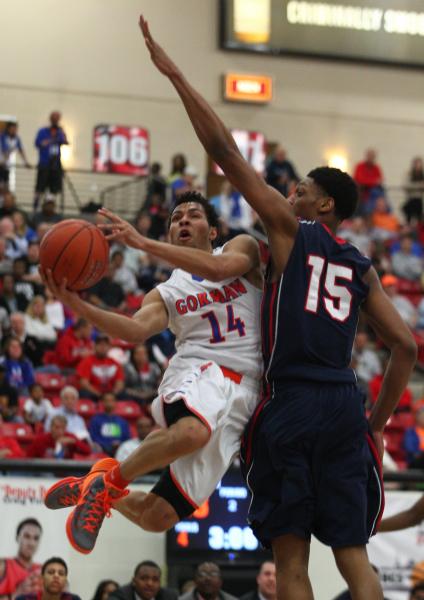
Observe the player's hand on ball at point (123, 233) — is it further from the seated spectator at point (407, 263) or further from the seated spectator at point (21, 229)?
the seated spectator at point (407, 263)

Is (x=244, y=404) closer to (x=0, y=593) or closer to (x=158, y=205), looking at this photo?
(x=0, y=593)

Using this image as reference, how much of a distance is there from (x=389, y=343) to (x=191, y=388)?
97 centimetres

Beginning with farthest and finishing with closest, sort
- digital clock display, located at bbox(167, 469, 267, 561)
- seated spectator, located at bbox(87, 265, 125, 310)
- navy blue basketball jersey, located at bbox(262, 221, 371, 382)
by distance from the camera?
seated spectator, located at bbox(87, 265, 125, 310), digital clock display, located at bbox(167, 469, 267, 561), navy blue basketball jersey, located at bbox(262, 221, 371, 382)

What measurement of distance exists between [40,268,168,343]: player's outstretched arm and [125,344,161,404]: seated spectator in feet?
25.1

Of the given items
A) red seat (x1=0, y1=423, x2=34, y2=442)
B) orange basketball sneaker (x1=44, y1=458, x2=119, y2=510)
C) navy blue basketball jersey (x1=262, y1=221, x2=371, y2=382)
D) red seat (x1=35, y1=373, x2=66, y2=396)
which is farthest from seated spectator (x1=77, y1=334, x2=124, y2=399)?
navy blue basketball jersey (x1=262, y1=221, x2=371, y2=382)

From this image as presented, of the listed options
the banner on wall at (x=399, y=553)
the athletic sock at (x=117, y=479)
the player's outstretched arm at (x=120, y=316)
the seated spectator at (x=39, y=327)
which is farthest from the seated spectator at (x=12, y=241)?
the athletic sock at (x=117, y=479)

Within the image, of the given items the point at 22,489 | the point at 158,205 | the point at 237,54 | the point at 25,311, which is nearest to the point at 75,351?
the point at 25,311

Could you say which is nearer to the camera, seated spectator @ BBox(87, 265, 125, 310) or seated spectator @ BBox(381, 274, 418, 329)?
seated spectator @ BBox(87, 265, 125, 310)

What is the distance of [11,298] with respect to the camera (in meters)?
14.4

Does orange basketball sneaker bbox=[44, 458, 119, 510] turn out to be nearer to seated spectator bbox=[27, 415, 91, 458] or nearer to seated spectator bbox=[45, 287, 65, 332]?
seated spectator bbox=[27, 415, 91, 458]

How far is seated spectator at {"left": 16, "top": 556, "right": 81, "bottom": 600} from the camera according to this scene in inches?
310

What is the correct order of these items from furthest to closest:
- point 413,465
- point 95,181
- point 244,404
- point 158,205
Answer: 1. point 95,181
2. point 158,205
3. point 413,465
4. point 244,404

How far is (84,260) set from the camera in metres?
5.00

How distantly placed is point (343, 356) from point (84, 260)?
1266mm
